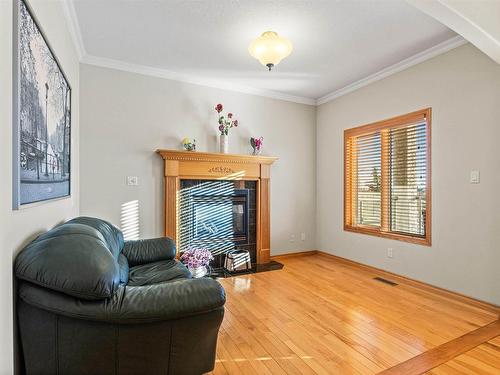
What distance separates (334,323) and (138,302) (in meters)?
1.79

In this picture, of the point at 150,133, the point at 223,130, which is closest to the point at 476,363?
the point at 223,130

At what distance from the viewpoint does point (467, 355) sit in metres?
1.99

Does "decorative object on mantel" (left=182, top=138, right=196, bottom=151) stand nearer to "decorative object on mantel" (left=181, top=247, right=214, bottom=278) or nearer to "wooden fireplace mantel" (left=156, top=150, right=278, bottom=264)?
"wooden fireplace mantel" (left=156, top=150, right=278, bottom=264)

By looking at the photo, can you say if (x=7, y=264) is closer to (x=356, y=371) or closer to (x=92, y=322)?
(x=92, y=322)

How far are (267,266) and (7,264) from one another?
3414mm

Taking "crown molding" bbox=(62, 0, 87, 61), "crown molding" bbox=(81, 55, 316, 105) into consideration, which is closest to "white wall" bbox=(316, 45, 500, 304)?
"crown molding" bbox=(81, 55, 316, 105)

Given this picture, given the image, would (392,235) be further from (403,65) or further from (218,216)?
(218,216)

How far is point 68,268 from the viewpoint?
1243mm

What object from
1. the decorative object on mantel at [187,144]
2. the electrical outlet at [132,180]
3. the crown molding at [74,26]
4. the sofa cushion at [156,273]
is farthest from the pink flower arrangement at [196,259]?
the crown molding at [74,26]

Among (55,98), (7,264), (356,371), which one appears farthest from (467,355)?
(55,98)

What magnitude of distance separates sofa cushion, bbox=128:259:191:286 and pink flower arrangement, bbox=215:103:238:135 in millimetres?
2048

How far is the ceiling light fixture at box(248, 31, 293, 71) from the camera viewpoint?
2.51 metres

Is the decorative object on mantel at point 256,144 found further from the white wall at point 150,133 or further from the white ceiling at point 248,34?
the white ceiling at point 248,34

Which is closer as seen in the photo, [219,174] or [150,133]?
[150,133]
